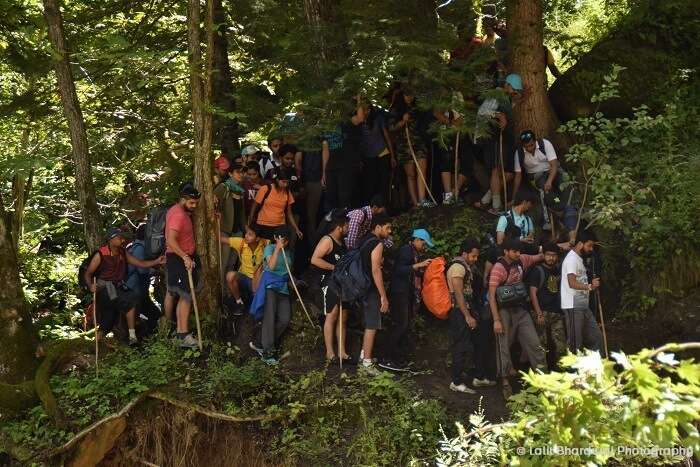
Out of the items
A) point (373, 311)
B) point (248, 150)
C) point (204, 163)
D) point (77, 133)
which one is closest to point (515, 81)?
point (248, 150)

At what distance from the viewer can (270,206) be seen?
1109cm

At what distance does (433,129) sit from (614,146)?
3.06 m

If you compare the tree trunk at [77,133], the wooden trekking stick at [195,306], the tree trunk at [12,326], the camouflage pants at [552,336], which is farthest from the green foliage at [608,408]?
the tree trunk at [77,133]

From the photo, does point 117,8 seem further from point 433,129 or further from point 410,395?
point 410,395

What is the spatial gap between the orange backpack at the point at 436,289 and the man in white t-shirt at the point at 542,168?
241 centimetres

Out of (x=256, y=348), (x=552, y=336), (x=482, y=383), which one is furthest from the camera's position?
(x=552, y=336)

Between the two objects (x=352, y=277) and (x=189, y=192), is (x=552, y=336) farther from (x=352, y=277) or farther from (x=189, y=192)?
(x=189, y=192)

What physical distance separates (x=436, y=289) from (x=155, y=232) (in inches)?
154

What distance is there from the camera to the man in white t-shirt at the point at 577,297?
9781mm

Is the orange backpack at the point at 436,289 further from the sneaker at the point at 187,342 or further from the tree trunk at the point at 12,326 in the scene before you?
the tree trunk at the point at 12,326

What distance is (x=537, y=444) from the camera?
558 centimetres

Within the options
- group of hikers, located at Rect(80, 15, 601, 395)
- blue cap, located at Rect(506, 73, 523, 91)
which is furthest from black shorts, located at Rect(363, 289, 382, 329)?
blue cap, located at Rect(506, 73, 523, 91)

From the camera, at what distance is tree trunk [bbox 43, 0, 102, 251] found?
11.3 meters

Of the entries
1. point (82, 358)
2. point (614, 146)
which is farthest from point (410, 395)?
point (614, 146)
